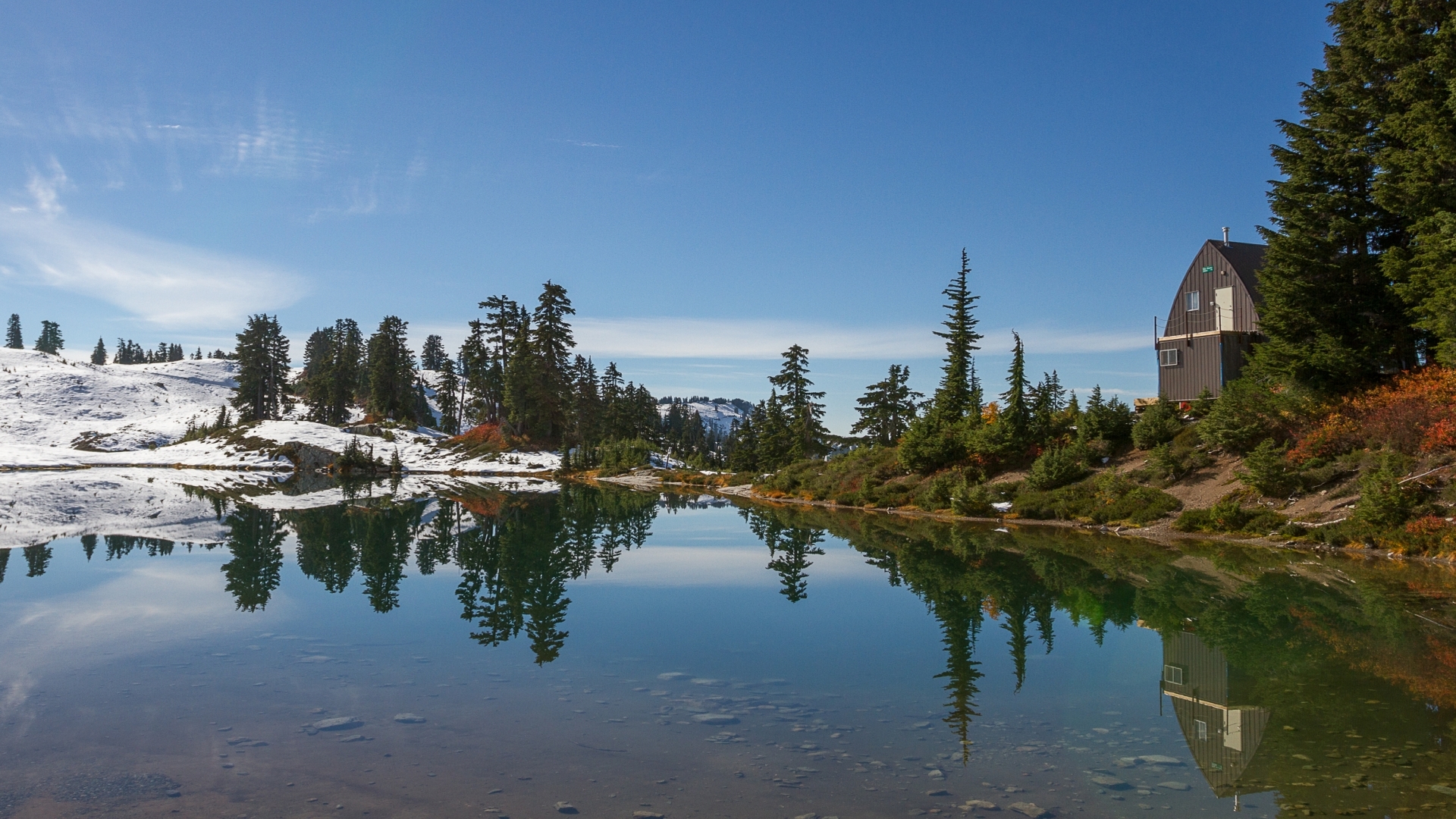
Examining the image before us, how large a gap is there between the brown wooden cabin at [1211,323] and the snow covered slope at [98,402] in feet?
336

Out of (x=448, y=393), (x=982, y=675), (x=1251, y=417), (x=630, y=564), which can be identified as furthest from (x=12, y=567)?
(x=448, y=393)

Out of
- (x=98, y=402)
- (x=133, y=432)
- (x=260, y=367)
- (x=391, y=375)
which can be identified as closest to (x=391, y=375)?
(x=391, y=375)

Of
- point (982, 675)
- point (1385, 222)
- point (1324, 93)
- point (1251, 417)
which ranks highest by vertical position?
point (1324, 93)

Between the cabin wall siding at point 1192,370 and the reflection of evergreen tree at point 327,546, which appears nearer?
the reflection of evergreen tree at point 327,546

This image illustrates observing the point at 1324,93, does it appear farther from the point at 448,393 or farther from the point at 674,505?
the point at 448,393

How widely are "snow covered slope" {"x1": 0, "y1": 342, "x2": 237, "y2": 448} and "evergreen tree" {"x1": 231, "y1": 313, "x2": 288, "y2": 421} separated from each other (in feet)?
27.7

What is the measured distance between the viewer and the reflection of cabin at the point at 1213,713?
863 cm

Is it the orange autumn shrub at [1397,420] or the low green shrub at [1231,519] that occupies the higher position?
the orange autumn shrub at [1397,420]

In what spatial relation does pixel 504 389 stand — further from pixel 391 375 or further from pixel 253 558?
pixel 253 558

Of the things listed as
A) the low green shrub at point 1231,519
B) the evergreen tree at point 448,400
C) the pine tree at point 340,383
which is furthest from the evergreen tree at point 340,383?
the low green shrub at point 1231,519

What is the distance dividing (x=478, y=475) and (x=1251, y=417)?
65810 millimetres

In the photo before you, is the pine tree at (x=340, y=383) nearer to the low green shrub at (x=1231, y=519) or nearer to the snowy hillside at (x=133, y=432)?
the snowy hillside at (x=133, y=432)

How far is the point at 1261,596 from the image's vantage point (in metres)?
18.3

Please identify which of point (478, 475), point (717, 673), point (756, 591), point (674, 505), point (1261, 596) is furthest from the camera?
point (478, 475)
